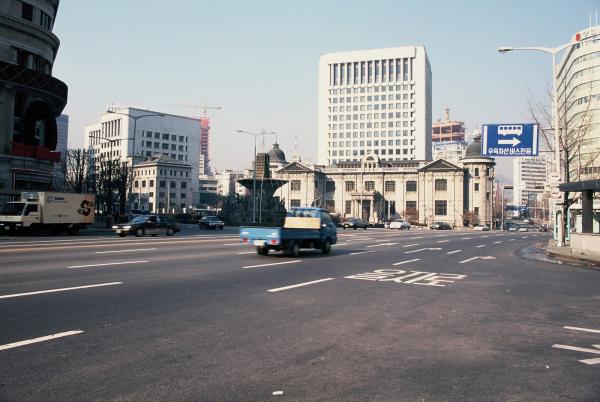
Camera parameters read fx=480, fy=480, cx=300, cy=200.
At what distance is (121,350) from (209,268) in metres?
8.60

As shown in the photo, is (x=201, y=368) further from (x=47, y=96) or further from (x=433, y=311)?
(x=47, y=96)

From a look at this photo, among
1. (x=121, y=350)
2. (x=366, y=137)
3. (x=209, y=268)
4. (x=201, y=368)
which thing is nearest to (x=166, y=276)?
(x=209, y=268)

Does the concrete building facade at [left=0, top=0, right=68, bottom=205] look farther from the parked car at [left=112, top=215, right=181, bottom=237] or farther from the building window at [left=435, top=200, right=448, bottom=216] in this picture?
the building window at [left=435, top=200, right=448, bottom=216]

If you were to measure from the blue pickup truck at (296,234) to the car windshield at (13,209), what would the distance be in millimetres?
19591

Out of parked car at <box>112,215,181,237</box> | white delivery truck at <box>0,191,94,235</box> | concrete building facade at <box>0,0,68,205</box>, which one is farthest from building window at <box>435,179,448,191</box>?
white delivery truck at <box>0,191,94,235</box>

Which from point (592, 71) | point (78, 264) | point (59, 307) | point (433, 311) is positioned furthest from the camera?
point (592, 71)

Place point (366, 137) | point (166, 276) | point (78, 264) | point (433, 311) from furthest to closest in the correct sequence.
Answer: point (366, 137) < point (78, 264) < point (166, 276) < point (433, 311)

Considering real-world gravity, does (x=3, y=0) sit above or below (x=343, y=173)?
above

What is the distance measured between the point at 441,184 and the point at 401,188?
912 centimetres

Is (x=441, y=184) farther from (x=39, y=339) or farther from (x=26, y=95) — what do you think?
(x=39, y=339)

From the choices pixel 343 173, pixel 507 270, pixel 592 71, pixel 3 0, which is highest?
pixel 592 71

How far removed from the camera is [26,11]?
43375 mm

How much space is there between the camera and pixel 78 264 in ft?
45.9

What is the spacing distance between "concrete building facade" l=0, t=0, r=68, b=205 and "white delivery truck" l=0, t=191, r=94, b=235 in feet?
35.2
